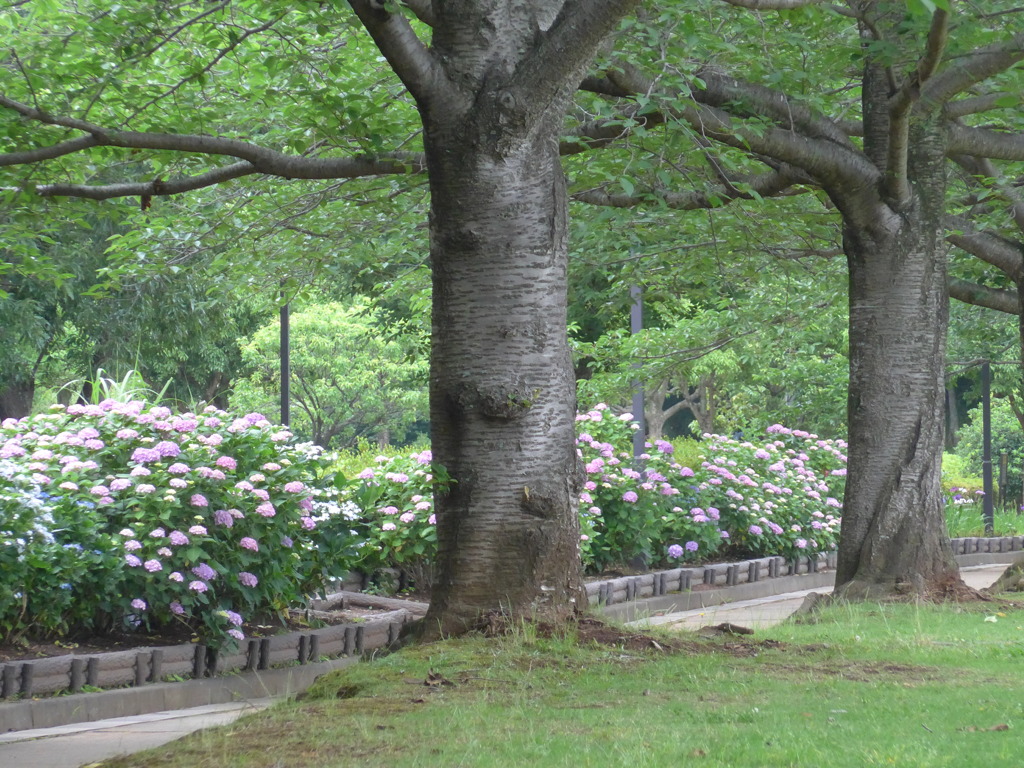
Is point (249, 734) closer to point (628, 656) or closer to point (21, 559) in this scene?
point (628, 656)

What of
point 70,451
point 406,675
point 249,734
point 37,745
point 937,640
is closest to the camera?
point 249,734

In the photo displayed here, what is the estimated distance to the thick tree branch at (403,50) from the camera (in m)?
5.82

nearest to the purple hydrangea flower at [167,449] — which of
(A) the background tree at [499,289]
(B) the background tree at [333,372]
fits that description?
(A) the background tree at [499,289]

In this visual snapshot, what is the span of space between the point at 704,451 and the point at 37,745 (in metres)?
12.0

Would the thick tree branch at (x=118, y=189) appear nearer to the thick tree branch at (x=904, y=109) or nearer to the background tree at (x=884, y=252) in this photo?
the background tree at (x=884, y=252)

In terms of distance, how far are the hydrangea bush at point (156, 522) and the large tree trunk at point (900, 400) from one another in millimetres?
4170

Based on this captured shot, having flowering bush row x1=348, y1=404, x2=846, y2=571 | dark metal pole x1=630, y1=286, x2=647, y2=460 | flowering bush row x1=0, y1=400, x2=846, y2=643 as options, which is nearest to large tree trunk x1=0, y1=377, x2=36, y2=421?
dark metal pole x1=630, y1=286, x2=647, y2=460

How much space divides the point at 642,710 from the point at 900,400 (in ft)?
19.2

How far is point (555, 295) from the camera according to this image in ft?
20.3

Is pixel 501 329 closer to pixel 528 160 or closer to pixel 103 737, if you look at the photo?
pixel 528 160

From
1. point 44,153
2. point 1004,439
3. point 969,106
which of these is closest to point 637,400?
point 969,106

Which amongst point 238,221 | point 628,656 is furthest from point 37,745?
point 238,221

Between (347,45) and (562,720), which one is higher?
(347,45)

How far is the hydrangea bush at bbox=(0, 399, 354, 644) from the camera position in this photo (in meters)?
7.82
